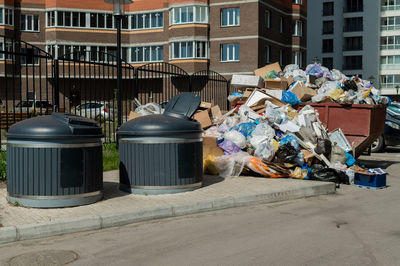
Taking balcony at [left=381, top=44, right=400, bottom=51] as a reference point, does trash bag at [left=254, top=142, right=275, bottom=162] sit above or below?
below

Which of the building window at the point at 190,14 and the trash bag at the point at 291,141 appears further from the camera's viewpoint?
the building window at the point at 190,14

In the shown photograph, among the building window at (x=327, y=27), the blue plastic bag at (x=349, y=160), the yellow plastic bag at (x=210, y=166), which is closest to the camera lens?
the yellow plastic bag at (x=210, y=166)

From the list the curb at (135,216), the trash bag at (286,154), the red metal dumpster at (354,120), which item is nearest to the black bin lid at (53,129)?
the curb at (135,216)

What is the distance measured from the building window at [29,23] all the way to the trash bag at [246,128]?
37.6 metres

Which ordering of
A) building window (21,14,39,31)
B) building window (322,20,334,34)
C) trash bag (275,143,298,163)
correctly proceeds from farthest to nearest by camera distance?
building window (322,20,334,34) → building window (21,14,39,31) → trash bag (275,143,298,163)

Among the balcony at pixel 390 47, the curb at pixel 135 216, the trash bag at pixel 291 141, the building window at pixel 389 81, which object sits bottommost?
the curb at pixel 135 216

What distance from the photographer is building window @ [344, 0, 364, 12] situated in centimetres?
6669

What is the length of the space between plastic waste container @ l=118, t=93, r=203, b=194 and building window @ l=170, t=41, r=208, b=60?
32265 mm

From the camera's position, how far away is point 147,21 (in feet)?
147

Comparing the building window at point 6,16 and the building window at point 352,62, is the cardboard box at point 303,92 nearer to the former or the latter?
the building window at point 6,16

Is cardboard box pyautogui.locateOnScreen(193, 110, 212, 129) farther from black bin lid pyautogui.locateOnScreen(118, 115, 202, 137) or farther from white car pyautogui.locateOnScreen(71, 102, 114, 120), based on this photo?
black bin lid pyautogui.locateOnScreen(118, 115, 202, 137)

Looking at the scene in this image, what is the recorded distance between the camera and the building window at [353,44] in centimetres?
6669

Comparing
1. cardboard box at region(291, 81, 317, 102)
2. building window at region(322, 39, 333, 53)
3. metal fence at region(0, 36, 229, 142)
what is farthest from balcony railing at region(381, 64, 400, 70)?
cardboard box at region(291, 81, 317, 102)

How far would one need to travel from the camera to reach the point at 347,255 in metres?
5.13
